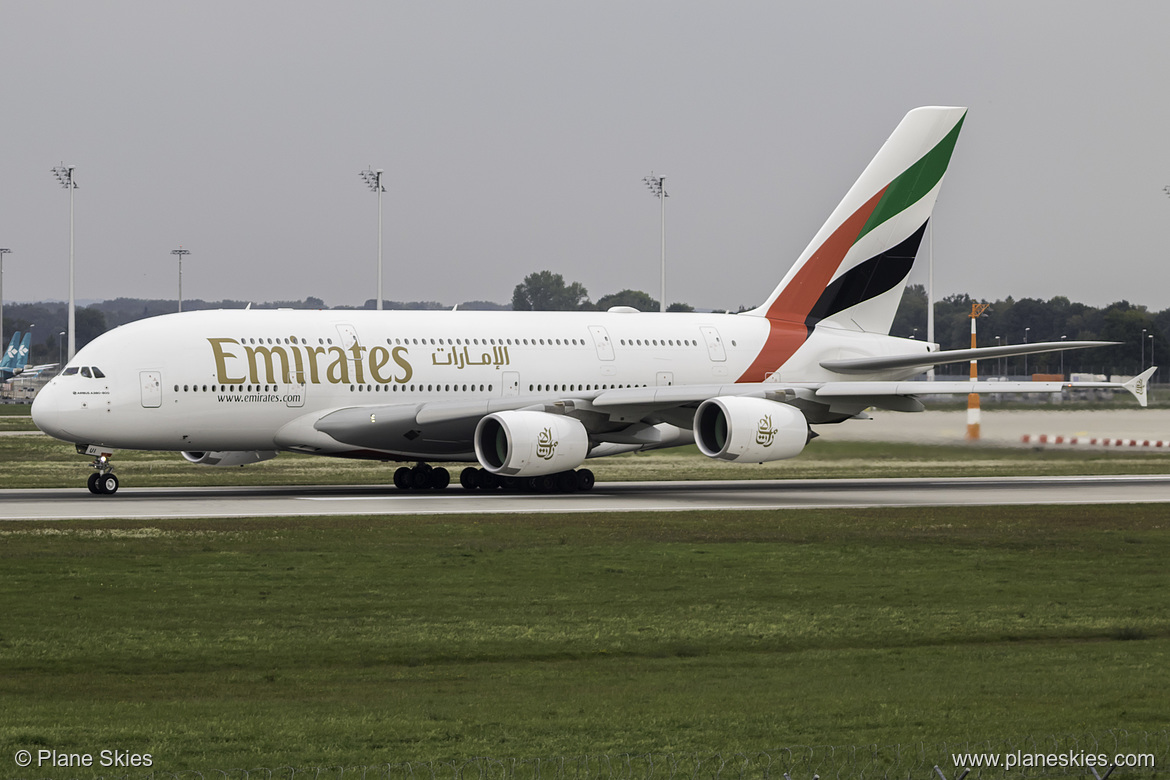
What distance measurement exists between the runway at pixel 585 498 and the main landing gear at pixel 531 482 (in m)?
0.37

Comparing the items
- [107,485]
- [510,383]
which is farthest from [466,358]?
[107,485]

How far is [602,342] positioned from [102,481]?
12.7 m

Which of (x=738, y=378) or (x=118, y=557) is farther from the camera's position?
(x=738, y=378)

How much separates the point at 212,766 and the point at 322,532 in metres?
15.2

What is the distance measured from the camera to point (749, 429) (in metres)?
32.9

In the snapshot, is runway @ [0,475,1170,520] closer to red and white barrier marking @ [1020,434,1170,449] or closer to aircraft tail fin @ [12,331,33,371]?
red and white barrier marking @ [1020,434,1170,449]

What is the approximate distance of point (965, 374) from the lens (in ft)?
337

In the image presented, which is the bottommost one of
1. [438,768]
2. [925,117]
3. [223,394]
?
[438,768]

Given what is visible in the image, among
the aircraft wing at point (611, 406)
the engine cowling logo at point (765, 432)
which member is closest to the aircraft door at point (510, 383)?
the aircraft wing at point (611, 406)

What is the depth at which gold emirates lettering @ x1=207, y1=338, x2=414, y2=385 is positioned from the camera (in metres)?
33.8

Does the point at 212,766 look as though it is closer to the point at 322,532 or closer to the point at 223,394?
the point at 322,532

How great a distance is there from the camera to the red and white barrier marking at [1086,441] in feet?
126

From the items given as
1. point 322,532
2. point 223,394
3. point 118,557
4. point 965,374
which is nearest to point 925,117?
point 223,394

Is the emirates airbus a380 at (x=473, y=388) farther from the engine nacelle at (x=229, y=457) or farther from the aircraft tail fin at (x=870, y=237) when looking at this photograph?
the aircraft tail fin at (x=870, y=237)
